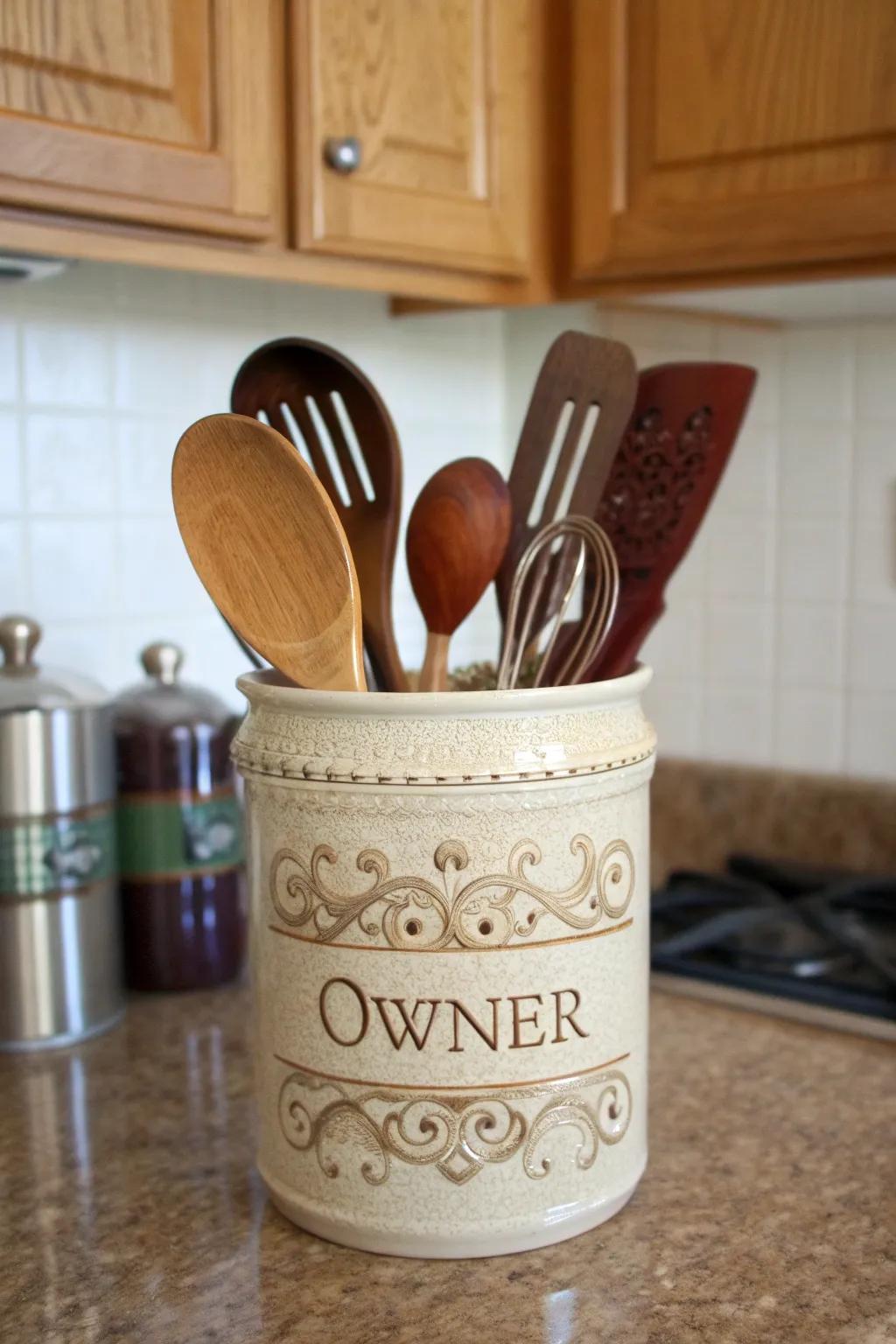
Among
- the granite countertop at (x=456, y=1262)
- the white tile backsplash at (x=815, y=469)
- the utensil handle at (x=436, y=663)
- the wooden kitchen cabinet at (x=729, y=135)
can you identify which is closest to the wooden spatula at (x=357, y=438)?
the utensil handle at (x=436, y=663)

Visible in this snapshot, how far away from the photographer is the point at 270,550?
1.79ft

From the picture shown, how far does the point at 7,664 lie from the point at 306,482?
1.35 feet

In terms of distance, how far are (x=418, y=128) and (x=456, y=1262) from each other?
28.9 inches

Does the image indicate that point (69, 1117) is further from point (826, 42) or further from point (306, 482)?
point (826, 42)

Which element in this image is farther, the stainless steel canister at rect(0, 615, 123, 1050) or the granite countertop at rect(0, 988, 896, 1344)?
the stainless steel canister at rect(0, 615, 123, 1050)

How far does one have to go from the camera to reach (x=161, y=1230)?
0.62 m

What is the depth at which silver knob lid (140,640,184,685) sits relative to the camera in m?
0.95

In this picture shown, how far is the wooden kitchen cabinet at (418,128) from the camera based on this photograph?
877 mm

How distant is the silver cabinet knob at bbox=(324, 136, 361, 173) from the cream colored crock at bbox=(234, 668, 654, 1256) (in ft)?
1.53

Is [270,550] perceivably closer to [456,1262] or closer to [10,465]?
[456,1262]

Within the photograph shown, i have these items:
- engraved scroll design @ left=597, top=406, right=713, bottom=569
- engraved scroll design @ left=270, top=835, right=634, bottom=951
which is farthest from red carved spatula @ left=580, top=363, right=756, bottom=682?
engraved scroll design @ left=270, top=835, right=634, bottom=951

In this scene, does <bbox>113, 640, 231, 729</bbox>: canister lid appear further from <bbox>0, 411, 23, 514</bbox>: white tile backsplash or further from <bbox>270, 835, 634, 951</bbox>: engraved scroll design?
<bbox>270, 835, 634, 951</bbox>: engraved scroll design

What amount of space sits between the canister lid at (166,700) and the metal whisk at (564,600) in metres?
0.35

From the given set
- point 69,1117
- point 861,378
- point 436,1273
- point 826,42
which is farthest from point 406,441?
point 436,1273
